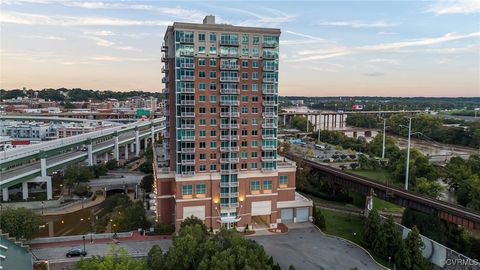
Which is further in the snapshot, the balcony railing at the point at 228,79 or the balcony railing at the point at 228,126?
the balcony railing at the point at 228,126

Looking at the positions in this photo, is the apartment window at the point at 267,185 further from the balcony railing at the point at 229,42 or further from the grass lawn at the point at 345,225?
the balcony railing at the point at 229,42

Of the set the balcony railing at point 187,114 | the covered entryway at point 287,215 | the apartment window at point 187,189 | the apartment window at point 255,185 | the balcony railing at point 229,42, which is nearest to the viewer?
the balcony railing at point 187,114

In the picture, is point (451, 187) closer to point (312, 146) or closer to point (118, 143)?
point (312, 146)

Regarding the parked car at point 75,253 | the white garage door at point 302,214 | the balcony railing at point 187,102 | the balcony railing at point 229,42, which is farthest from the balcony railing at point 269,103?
the parked car at point 75,253

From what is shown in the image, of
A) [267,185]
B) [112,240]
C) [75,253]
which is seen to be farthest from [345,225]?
[75,253]

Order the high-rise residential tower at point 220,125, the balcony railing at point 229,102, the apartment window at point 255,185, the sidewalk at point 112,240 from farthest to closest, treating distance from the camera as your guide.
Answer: the apartment window at point 255,185 → the balcony railing at point 229,102 → the high-rise residential tower at point 220,125 → the sidewalk at point 112,240

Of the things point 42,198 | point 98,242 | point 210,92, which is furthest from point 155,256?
point 42,198

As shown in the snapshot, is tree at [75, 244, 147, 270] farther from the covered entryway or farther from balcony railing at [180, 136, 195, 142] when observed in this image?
the covered entryway

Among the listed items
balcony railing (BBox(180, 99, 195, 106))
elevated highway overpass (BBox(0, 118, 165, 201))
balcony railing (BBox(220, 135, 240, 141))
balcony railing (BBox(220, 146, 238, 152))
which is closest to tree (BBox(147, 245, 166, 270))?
balcony railing (BBox(220, 146, 238, 152))
